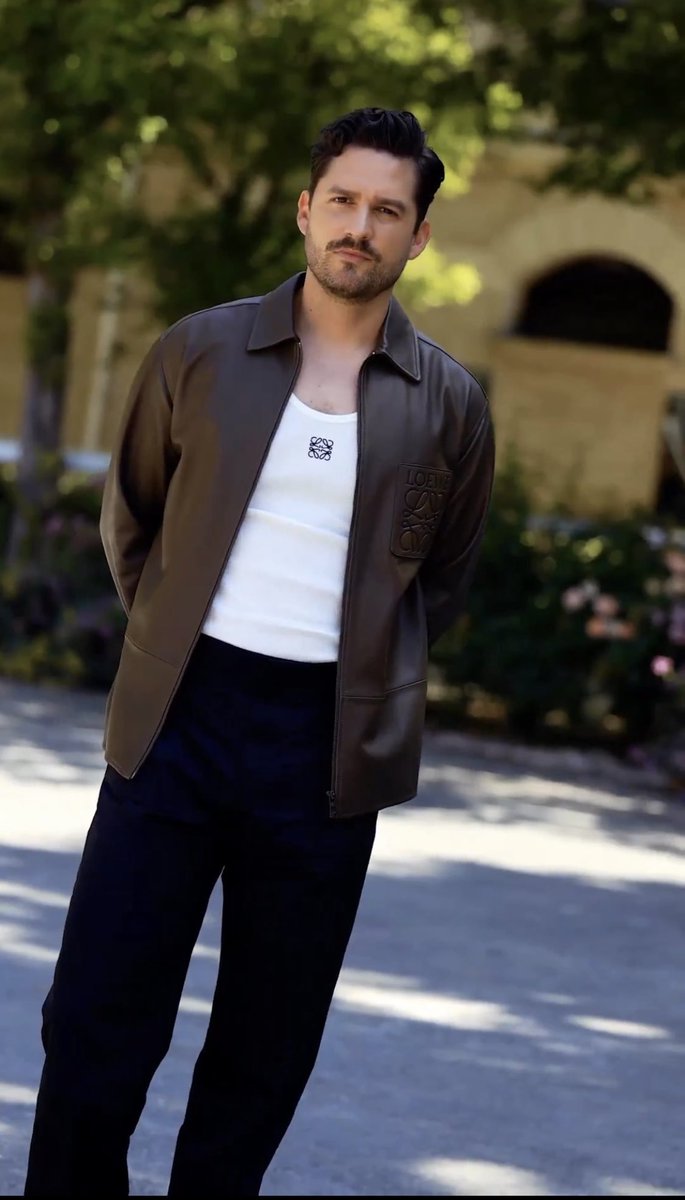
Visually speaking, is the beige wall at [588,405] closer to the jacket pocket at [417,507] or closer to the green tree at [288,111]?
the green tree at [288,111]

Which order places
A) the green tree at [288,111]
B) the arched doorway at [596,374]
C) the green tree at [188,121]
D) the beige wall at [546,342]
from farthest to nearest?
the arched doorway at [596,374]
the beige wall at [546,342]
the green tree at [288,111]
the green tree at [188,121]

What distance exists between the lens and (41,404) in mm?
13070

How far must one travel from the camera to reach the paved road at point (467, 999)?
4.72 m

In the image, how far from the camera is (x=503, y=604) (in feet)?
37.1

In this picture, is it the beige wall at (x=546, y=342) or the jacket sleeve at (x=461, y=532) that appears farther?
the beige wall at (x=546, y=342)

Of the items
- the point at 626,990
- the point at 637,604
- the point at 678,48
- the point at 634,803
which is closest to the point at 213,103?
the point at 678,48

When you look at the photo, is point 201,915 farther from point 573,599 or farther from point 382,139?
point 573,599

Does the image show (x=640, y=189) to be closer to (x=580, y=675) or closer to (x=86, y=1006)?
(x=580, y=675)

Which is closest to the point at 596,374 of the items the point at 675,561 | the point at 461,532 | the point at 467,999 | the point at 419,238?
the point at 675,561

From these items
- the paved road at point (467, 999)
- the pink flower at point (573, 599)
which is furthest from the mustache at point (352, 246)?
the pink flower at point (573, 599)

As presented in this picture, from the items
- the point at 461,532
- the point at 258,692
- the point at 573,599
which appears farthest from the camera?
the point at 573,599

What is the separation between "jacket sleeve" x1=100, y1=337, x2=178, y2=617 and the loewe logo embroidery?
11.0 inches

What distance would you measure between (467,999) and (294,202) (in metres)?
7.41

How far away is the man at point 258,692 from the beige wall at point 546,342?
14.2 metres
